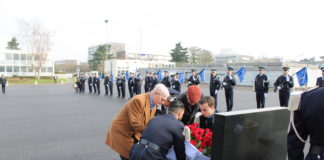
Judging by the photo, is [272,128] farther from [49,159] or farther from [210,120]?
[49,159]

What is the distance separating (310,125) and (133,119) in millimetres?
1919

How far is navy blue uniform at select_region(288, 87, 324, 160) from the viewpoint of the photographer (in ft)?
6.99

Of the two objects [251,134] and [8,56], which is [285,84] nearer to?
[251,134]

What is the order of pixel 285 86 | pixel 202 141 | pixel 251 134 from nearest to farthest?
pixel 251 134 < pixel 202 141 < pixel 285 86

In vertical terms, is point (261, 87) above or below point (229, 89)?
above

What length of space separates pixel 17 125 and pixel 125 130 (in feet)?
21.0

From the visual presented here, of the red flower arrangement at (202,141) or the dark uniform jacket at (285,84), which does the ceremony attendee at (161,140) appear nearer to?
the red flower arrangement at (202,141)

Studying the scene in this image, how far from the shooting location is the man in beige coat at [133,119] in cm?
314

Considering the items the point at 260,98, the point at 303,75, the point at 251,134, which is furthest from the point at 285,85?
the point at 251,134

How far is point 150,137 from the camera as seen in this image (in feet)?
8.51

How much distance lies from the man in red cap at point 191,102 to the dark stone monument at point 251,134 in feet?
4.65

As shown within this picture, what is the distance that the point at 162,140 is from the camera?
2553mm

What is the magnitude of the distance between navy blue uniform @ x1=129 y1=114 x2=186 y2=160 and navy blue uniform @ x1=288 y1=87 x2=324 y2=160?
1.08 meters

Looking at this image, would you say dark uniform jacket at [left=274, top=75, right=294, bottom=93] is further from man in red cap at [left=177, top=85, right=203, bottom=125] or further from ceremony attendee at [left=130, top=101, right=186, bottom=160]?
ceremony attendee at [left=130, top=101, right=186, bottom=160]
